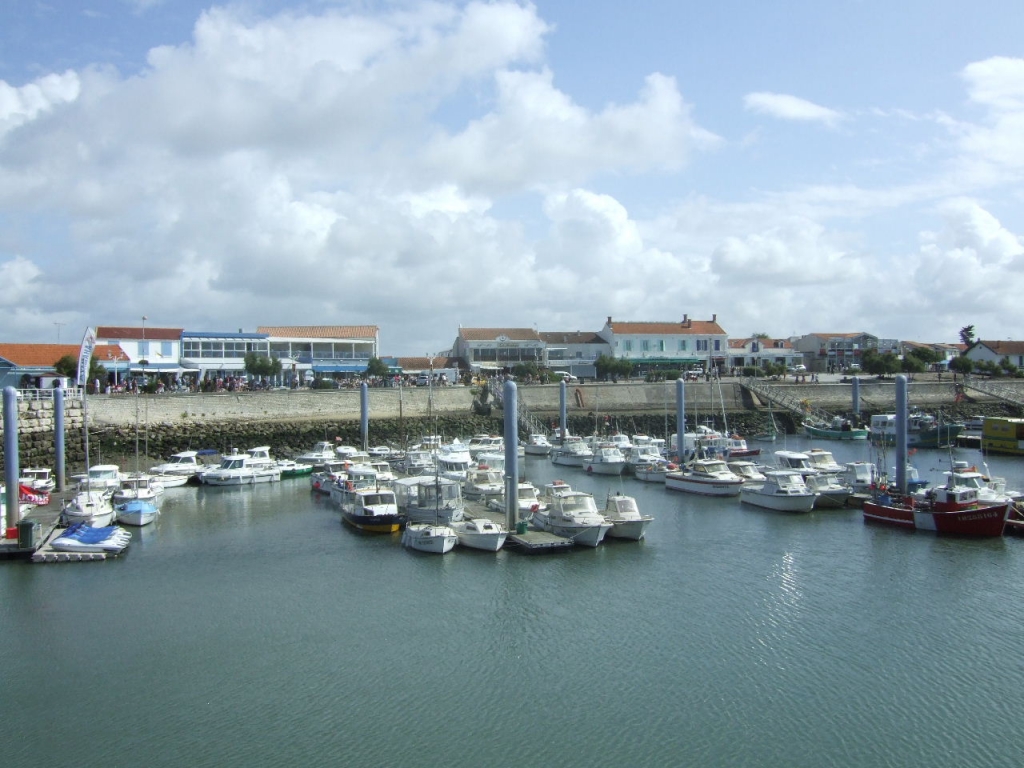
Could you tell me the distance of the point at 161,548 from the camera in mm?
Result: 32250

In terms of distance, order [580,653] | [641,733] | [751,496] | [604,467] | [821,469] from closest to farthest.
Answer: [641,733] < [580,653] < [751,496] < [821,469] < [604,467]

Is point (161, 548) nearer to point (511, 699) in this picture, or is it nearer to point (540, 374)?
point (511, 699)

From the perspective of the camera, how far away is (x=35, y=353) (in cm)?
6756

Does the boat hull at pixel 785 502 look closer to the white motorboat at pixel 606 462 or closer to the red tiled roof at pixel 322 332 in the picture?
the white motorboat at pixel 606 462

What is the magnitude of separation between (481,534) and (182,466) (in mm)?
26573

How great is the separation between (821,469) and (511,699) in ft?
102

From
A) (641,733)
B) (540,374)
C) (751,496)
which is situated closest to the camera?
(641,733)

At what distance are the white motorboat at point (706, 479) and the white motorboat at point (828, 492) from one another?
434 cm

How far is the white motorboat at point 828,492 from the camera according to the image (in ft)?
127

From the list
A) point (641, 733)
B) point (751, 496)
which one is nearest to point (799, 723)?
point (641, 733)

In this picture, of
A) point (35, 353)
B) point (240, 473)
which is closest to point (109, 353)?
point (35, 353)

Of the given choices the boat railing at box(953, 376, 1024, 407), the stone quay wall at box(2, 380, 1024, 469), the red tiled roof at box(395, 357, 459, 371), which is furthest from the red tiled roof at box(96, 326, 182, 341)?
the boat railing at box(953, 376, 1024, 407)

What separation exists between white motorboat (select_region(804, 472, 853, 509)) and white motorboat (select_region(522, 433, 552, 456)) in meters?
25.8

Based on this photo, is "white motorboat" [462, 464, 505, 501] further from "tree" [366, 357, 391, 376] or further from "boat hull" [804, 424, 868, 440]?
"tree" [366, 357, 391, 376]
